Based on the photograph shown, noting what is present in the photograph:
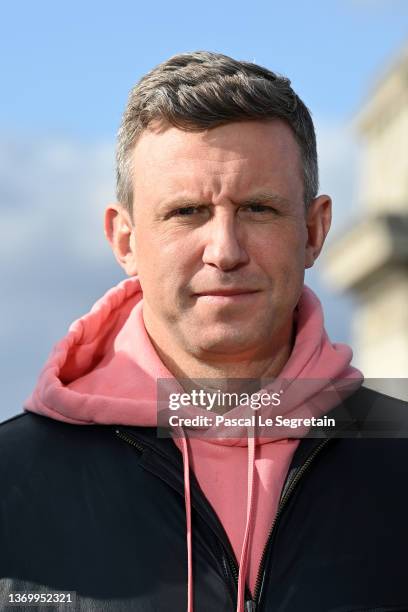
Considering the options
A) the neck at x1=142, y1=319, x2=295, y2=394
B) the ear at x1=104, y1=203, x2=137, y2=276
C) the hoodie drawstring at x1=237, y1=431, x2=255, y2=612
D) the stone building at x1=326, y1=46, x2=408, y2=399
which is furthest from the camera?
the stone building at x1=326, y1=46, x2=408, y2=399

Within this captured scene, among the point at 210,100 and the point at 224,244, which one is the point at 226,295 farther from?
the point at 210,100

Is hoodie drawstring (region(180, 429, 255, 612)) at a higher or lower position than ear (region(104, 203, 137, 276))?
lower

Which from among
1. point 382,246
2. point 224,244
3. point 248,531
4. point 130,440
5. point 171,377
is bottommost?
point 248,531

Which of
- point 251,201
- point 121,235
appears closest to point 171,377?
point 121,235

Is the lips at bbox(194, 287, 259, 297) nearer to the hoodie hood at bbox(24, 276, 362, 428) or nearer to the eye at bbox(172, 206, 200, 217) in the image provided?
the eye at bbox(172, 206, 200, 217)

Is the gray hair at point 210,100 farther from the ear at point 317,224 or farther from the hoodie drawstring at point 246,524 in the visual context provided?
the hoodie drawstring at point 246,524

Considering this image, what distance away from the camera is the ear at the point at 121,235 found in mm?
3738

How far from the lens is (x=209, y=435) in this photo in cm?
358

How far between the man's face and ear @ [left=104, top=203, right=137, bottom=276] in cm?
17

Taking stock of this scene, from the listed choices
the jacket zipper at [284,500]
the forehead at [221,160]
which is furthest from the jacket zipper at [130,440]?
the forehead at [221,160]

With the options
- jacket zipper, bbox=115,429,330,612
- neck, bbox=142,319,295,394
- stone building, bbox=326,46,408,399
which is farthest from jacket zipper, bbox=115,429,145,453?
stone building, bbox=326,46,408,399

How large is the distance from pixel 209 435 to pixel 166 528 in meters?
0.30

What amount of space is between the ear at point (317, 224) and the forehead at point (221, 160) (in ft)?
0.57

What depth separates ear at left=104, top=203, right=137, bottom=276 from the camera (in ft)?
12.3
